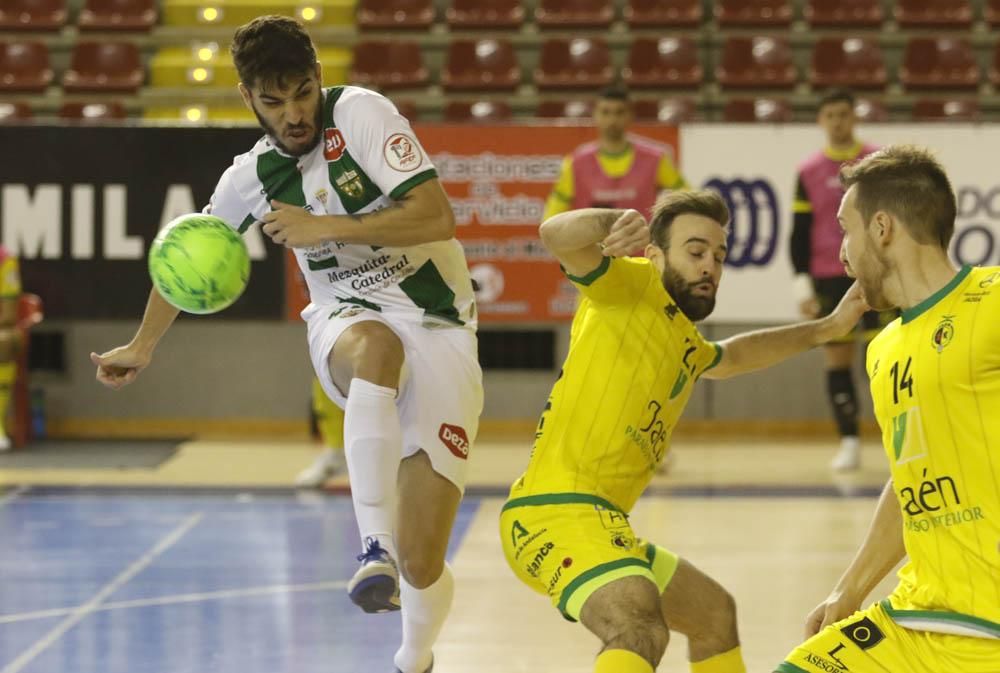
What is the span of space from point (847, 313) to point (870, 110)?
8189 mm

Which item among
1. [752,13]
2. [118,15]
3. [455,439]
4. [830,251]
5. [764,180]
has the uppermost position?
[752,13]

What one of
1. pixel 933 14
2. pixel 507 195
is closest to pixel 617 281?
pixel 507 195

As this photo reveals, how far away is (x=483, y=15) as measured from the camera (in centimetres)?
1302

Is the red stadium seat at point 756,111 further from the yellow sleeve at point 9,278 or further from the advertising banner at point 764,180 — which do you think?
the yellow sleeve at point 9,278

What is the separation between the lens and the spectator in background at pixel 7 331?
1021cm

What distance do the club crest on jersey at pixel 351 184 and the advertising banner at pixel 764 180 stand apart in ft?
20.6

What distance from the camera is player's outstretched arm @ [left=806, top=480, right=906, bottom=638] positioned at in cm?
358

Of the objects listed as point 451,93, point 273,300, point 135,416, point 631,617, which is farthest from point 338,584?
point 451,93

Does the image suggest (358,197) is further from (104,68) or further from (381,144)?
(104,68)

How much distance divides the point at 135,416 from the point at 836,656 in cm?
873

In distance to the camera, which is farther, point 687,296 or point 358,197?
point 358,197

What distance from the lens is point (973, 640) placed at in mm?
3189

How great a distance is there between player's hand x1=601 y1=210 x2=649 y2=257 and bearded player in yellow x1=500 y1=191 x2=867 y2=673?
0.09 meters

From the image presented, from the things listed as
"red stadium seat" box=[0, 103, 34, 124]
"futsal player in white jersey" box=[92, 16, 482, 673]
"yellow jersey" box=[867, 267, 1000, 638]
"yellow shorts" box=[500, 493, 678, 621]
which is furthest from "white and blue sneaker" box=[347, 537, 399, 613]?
"red stadium seat" box=[0, 103, 34, 124]
